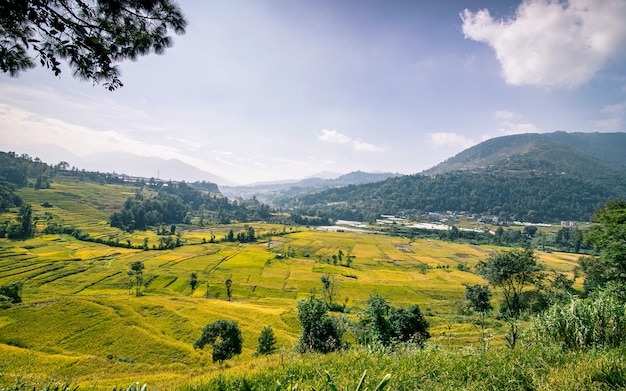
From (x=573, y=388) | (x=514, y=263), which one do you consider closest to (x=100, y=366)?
(x=573, y=388)

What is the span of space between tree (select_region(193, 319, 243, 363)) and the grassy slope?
193 cm

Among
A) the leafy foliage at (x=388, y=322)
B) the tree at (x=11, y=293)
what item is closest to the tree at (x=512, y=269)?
the leafy foliage at (x=388, y=322)

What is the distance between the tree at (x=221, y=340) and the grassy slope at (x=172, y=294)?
1.93 meters

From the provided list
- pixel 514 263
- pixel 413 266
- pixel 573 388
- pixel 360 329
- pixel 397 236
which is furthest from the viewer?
pixel 397 236

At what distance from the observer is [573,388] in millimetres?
3795

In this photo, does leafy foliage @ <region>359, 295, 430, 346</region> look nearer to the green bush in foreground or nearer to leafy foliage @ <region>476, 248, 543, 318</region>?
leafy foliage @ <region>476, 248, 543, 318</region>

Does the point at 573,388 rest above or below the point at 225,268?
above

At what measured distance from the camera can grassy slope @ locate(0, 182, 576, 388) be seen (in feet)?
94.4

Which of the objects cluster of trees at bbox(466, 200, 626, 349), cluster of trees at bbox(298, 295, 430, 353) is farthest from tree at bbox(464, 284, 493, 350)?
cluster of trees at bbox(298, 295, 430, 353)

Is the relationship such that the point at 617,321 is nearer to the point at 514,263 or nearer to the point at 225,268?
the point at 514,263

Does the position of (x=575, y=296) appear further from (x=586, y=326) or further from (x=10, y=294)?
(x=10, y=294)

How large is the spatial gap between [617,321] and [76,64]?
47.9 feet

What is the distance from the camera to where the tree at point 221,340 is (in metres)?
30.3

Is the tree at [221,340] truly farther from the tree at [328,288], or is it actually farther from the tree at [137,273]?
the tree at [137,273]
